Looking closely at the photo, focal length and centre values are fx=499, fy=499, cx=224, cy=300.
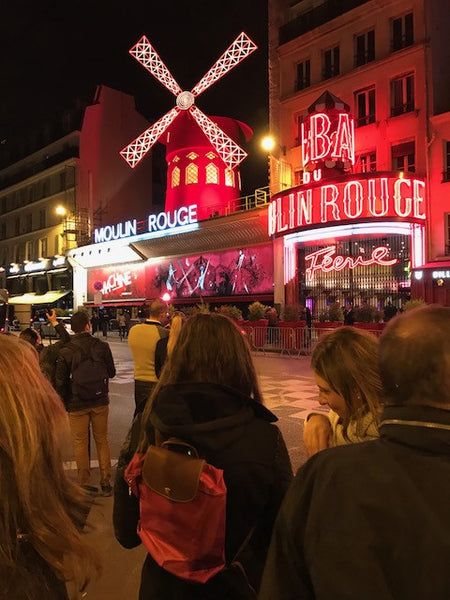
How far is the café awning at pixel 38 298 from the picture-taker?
124 ft

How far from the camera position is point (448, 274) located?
16.5m

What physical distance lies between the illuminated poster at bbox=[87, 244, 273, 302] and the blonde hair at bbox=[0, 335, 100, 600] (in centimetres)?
2195

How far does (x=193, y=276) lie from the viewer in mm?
27703

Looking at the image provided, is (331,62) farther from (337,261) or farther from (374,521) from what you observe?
(374,521)

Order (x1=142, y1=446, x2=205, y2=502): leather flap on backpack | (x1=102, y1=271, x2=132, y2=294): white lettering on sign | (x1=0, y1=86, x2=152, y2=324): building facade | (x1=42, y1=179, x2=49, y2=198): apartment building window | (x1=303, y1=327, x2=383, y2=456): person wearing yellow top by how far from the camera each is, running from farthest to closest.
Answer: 1. (x1=42, y1=179, x2=49, y2=198): apartment building window
2. (x1=0, y1=86, x2=152, y2=324): building facade
3. (x1=102, y1=271, x2=132, y2=294): white lettering on sign
4. (x1=303, y1=327, x2=383, y2=456): person wearing yellow top
5. (x1=142, y1=446, x2=205, y2=502): leather flap on backpack

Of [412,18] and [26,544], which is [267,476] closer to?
[26,544]

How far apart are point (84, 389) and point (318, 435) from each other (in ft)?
9.43

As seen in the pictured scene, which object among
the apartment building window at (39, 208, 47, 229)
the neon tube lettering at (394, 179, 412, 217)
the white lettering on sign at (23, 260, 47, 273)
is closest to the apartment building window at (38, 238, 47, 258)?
the white lettering on sign at (23, 260, 47, 273)

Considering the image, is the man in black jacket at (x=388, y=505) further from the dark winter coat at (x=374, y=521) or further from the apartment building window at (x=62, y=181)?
the apartment building window at (x=62, y=181)

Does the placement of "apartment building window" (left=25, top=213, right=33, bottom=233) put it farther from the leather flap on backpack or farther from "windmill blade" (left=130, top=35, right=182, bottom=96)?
the leather flap on backpack

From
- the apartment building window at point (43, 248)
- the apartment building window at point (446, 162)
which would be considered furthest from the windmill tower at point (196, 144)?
the apartment building window at point (43, 248)

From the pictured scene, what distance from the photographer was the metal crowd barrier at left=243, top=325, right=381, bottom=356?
624 inches

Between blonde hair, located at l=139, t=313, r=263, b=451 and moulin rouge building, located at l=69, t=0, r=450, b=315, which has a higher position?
moulin rouge building, located at l=69, t=0, r=450, b=315

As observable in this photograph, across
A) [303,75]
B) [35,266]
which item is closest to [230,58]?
[303,75]
